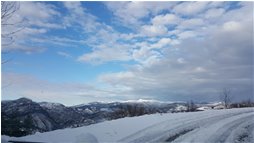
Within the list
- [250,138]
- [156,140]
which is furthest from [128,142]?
[250,138]

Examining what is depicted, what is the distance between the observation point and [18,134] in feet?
77.3

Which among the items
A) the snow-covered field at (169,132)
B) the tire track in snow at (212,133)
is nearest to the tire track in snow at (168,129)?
the snow-covered field at (169,132)

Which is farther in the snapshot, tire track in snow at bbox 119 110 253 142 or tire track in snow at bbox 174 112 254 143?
tire track in snow at bbox 119 110 253 142

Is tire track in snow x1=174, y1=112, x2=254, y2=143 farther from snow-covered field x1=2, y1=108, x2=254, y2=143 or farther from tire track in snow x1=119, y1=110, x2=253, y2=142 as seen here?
tire track in snow x1=119, y1=110, x2=253, y2=142

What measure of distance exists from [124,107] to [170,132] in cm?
3427

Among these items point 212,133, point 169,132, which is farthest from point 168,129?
point 212,133

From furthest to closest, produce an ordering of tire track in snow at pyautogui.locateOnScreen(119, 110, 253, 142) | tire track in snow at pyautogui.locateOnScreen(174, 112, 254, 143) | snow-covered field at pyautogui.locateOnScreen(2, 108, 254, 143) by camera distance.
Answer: tire track in snow at pyautogui.locateOnScreen(119, 110, 253, 142)
snow-covered field at pyautogui.locateOnScreen(2, 108, 254, 143)
tire track in snow at pyautogui.locateOnScreen(174, 112, 254, 143)

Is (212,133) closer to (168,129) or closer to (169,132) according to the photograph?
(169,132)

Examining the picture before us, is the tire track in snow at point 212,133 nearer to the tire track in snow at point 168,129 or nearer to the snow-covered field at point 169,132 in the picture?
the snow-covered field at point 169,132

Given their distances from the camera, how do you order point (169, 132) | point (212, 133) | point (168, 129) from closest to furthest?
point (212, 133), point (169, 132), point (168, 129)


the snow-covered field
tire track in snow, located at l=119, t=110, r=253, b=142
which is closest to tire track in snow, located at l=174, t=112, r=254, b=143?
the snow-covered field

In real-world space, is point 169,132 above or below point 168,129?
below

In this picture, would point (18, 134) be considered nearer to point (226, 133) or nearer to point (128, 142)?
point (128, 142)

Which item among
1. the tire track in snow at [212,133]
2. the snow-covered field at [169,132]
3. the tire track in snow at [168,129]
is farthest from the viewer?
the tire track in snow at [168,129]
